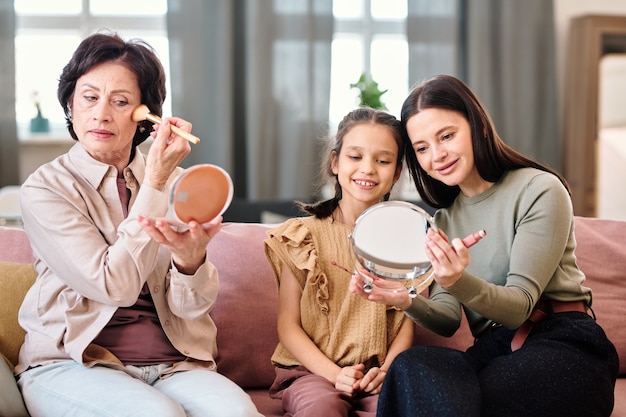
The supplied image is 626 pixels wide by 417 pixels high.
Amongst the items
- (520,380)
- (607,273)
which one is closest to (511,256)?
(520,380)

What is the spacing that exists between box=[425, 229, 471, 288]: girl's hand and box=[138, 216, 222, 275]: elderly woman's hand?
0.37m

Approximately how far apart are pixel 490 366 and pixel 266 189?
3.11 m

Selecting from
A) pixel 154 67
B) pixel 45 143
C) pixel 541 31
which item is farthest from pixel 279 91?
pixel 154 67

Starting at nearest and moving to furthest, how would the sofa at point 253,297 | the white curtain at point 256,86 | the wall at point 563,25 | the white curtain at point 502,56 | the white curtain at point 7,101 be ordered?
the sofa at point 253,297 → the white curtain at point 7,101 → the white curtain at point 256,86 → the white curtain at point 502,56 → the wall at point 563,25

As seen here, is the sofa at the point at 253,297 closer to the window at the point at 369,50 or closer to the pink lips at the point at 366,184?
the pink lips at the point at 366,184

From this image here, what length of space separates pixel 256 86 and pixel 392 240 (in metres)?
3.10

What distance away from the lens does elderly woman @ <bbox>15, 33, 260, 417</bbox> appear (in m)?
1.49

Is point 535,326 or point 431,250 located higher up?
point 431,250

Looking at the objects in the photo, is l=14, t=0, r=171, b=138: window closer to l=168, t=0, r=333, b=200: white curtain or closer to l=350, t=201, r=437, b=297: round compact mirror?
l=168, t=0, r=333, b=200: white curtain

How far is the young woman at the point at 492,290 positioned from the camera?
57.5 inches

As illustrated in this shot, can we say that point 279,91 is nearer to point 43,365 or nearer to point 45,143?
point 45,143

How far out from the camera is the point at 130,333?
162 cm

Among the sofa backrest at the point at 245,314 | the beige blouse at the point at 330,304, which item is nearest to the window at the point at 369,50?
the sofa backrest at the point at 245,314

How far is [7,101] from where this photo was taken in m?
4.27
